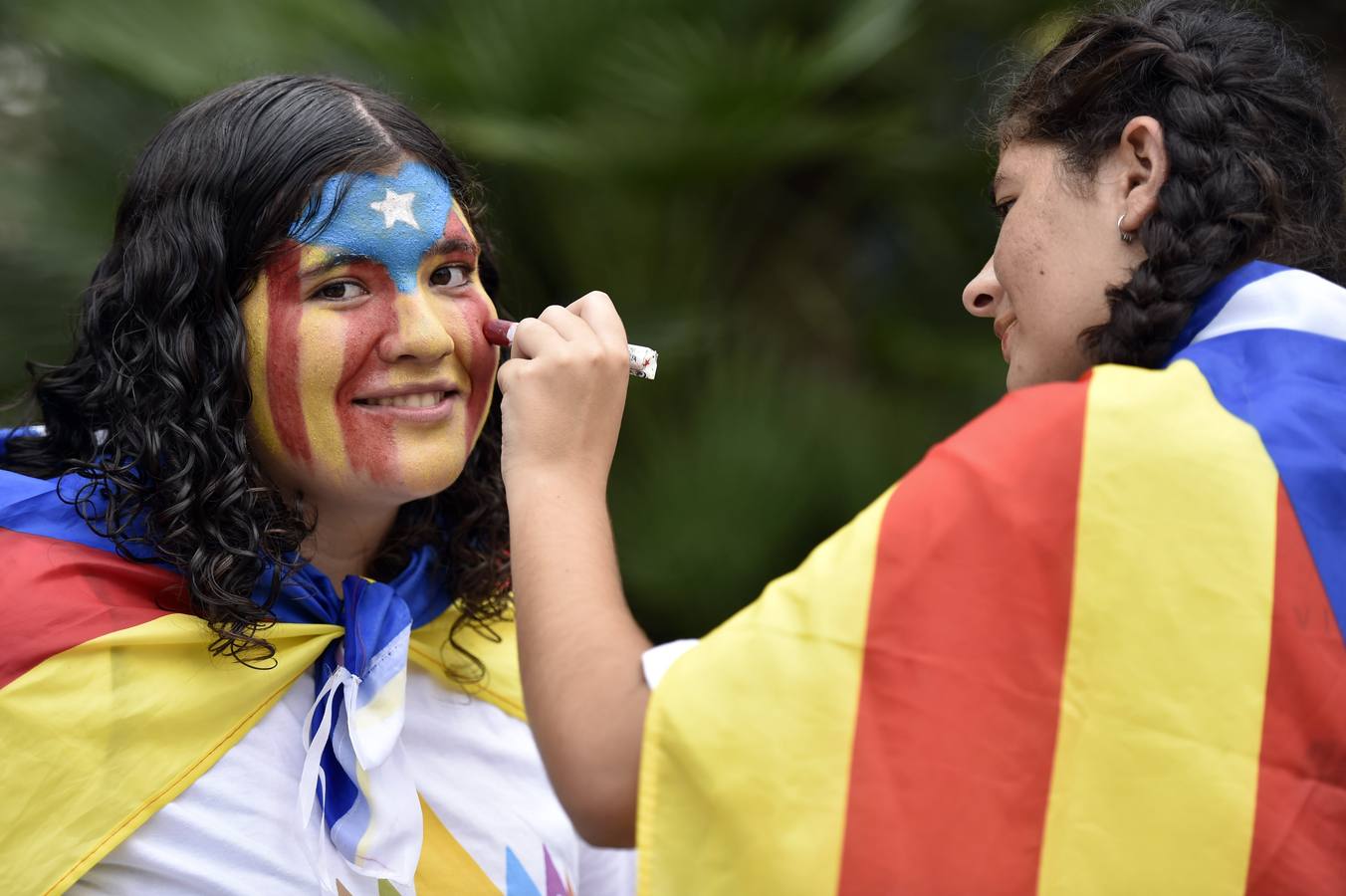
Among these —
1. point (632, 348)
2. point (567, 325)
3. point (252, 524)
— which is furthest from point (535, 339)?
point (252, 524)

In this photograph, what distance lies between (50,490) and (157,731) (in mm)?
361

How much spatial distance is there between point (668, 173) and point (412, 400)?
1.46 meters

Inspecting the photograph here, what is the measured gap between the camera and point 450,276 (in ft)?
6.40

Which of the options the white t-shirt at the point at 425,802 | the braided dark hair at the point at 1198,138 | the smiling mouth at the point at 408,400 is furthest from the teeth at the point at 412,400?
the braided dark hair at the point at 1198,138

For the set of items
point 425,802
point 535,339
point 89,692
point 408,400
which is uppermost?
point 535,339

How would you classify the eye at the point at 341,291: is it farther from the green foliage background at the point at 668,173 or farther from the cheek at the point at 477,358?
the green foliage background at the point at 668,173

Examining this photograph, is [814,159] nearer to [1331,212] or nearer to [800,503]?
[800,503]

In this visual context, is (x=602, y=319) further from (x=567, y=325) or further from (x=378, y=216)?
(x=378, y=216)

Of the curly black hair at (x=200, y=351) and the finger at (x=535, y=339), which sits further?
the curly black hair at (x=200, y=351)

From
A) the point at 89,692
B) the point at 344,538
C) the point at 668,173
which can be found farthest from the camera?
the point at 668,173

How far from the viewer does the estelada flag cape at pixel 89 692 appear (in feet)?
5.12

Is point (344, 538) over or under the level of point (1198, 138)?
under

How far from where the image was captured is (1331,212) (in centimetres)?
166

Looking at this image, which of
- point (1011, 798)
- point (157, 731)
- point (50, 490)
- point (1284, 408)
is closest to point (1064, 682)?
point (1011, 798)
